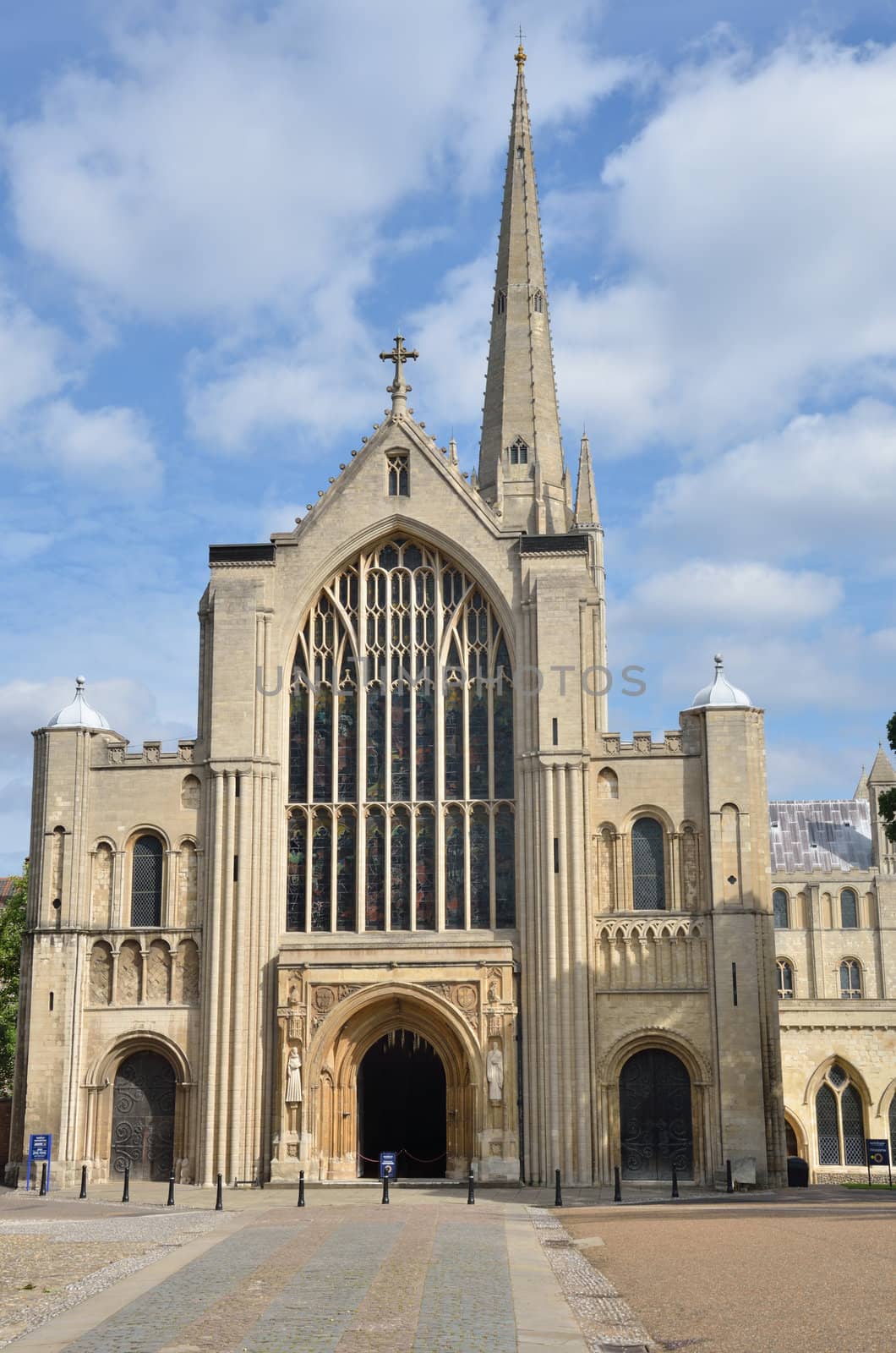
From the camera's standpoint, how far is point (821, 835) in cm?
9538

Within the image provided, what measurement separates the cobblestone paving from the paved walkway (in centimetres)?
2

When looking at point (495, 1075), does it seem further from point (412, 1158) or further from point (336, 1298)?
point (336, 1298)

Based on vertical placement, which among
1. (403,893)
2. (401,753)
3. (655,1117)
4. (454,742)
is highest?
(454,742)

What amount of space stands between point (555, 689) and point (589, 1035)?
29.2ft

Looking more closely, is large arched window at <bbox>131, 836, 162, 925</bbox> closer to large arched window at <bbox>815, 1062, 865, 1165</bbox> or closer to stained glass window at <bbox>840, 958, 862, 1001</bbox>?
large arched window at <bbox>815, 1062, 865, 1165</bbox>

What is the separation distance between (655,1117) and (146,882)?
575 inches

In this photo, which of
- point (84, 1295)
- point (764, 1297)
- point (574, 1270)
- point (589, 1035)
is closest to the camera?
point (764, 1297)

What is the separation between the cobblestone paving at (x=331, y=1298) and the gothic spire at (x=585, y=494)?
42666 millimetres

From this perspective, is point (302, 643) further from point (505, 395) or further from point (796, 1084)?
point (796, 1084)

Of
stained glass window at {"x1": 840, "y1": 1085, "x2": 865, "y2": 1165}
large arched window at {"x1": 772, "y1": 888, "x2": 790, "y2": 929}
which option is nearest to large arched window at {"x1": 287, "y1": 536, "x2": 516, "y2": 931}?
→ stained glass window at {"x1": 840, "y1": 1085, "x2": 865, "y2": 1165}

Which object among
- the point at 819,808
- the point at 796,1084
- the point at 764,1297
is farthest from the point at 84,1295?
the point at 819,808

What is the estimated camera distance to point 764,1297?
56.0 feet

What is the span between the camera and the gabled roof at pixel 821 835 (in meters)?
94.1

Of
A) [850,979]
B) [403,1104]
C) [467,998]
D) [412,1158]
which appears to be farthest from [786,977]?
[467,998]
